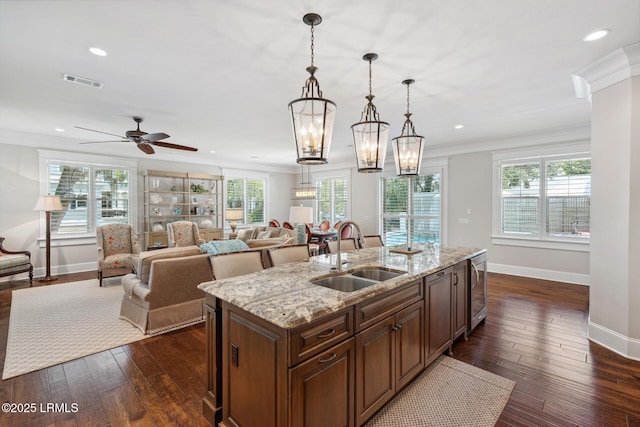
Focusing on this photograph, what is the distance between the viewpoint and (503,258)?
19.5ft

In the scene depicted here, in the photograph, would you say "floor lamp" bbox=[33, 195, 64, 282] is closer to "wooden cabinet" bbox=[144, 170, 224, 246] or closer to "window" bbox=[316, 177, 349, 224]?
"wooden cabinet" bbox=[144, 170, 224, 246]

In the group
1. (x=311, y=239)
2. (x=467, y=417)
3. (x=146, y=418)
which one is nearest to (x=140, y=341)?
(x=146, y=418)

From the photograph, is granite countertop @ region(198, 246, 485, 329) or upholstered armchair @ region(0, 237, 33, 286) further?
upholstered armchair @ region(0, 237, 33, 286)

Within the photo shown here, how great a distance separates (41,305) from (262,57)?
15.1 ft

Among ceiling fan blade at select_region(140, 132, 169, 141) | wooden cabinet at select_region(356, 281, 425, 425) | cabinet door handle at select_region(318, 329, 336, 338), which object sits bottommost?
wooden cabinet at select_region(356, 281, 425, 425)

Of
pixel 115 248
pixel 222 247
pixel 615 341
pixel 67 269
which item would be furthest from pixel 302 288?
pixel 67 269

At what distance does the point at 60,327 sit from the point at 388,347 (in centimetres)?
383

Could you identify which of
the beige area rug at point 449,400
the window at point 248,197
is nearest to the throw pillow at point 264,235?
the window at point 248,197

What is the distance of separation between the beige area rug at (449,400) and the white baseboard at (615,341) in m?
1.41

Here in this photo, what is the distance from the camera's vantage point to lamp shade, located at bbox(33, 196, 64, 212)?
524cm

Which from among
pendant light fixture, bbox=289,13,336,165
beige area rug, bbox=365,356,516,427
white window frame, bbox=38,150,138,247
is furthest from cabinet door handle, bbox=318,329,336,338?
white window frame, bbox=38,150,138,247

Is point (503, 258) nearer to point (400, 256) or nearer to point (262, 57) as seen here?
point (400, 256)

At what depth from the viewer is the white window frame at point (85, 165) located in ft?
18.8

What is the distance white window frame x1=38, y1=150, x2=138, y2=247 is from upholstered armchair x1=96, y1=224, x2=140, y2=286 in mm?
1071
